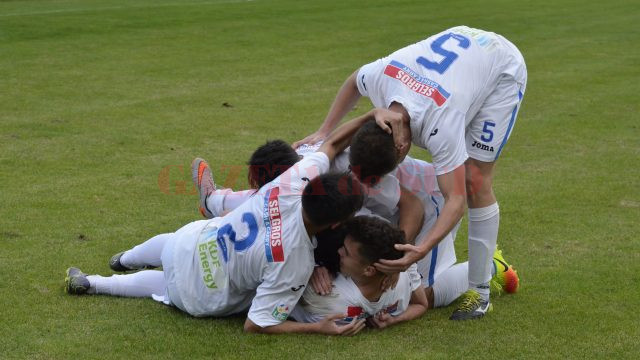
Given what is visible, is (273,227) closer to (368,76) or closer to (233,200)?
(368,76)

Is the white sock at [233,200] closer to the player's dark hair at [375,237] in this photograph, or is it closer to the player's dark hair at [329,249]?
the player's dark hair at [329,249]

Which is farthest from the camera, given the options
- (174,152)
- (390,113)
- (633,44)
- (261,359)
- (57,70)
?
(633,44)

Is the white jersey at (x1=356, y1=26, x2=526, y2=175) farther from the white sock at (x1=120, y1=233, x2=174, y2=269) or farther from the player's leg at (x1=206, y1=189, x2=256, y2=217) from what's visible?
the white sock at (x1=120, y1=233, x2=174, y2=269)

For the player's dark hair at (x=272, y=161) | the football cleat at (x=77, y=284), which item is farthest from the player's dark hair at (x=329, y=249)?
the football cleat at (x=77, y=284)

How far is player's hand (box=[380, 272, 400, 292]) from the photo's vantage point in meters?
5.46

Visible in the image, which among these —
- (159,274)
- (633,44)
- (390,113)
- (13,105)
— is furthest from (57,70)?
(633,44)

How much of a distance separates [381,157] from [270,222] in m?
0.75

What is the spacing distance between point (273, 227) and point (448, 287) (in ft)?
4.79

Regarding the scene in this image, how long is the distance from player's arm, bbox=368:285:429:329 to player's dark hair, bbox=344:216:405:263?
0.48 metres

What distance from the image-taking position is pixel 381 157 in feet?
17.4

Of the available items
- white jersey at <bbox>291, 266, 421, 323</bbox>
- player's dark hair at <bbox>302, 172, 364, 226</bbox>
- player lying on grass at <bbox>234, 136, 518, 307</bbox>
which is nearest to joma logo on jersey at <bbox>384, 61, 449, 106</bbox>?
player lying on grass at <bbox>234, 136, 518, 307</bbox>

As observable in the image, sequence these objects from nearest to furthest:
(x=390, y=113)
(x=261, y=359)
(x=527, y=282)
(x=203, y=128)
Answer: (x=261, y=359)
(x=390, y=113)
(x=527, y=282)
(x=203, y=128)

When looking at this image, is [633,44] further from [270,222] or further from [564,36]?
[270,222]

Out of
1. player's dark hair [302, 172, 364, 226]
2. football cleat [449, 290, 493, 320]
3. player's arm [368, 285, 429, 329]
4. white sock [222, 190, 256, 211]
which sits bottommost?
football cleat [449, 290, 493, 320]
